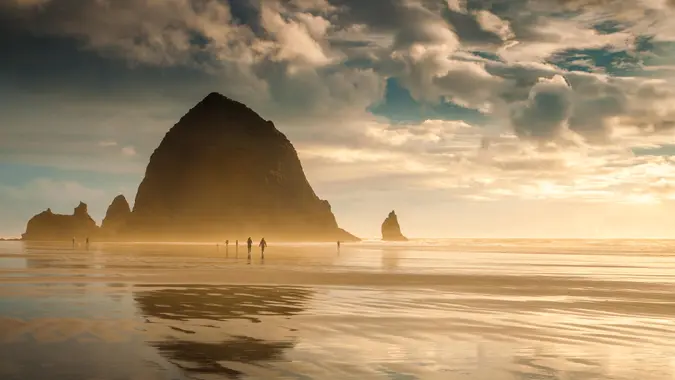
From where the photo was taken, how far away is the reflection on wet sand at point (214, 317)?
11.7 m

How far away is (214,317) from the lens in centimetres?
1762

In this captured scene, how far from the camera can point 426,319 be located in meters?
18.1

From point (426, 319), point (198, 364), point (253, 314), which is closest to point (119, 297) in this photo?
point (253, 314)

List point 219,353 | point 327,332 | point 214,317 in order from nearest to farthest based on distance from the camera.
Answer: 1. point 219,353
2. point 327,332
3. point 214,317

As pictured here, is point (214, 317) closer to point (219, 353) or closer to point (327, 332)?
point (327, 332)

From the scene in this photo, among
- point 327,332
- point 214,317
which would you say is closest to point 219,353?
point 327,332

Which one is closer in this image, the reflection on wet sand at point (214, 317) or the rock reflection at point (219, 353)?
the rock reflection at point (219, 353)

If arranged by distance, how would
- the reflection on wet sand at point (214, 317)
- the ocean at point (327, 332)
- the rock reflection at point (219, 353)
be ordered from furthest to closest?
1. the reflection on wet sand at point (214, 317)
2. the ocean at point (327, 332)
3. the rock reflection at point (219, 353)

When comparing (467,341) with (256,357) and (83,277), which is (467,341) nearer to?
(256,357)

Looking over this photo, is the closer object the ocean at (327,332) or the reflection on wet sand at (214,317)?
the ocean at (327,332)

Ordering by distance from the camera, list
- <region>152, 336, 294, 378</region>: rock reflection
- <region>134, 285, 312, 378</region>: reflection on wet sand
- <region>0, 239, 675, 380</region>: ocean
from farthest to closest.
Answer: <region>134, 285, 312, 378</region>: reflection on wet sand < <region>0, 239, 675, 380</region>: ocean < <region>152, 336, 294, 378</region>: rock reflection

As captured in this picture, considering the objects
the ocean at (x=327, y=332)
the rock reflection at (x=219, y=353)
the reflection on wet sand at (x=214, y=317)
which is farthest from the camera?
the reflection on wet sand at (x=214, y=317)

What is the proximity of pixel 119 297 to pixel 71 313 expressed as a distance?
4674 millimetres

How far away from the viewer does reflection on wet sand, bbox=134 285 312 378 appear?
11.7 meters
